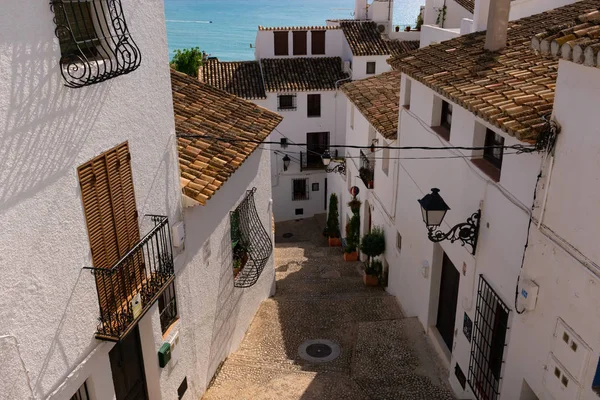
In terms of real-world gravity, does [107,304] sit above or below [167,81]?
below

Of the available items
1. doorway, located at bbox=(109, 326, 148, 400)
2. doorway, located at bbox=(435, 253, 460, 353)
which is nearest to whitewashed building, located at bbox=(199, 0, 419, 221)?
doorway, located at bbox=(435, 253, 460, 353)

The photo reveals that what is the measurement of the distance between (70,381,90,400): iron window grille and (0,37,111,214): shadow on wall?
2.66 meters

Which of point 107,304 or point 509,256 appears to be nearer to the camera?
point 107,304

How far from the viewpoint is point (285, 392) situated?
1013 centimetres

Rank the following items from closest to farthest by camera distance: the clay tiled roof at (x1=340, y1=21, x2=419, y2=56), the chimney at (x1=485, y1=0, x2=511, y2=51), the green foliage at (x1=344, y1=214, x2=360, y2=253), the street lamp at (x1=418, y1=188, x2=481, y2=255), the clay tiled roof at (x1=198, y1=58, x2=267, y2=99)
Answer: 1. the street lamp at (x1=418, y1=188, x2=481, y2=255)
2. the chimney at (x1=485, y1=0, x2=511, y2=51)
3. the green foliage at (x1=344, y1=214, x2=360, y2=253)
4. the clay tiled roof at (x1=340, y1=21, x2=419, y2=56)
5. the clay tiled roof at (x1=198, y1=58, x2=267, y2=99)

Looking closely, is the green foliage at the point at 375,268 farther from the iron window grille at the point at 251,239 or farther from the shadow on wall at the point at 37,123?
the shadow on wall at the point at 37,123

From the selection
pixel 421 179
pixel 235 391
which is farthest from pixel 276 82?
pixel 235 391

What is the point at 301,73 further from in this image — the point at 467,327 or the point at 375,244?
the point at 467,327

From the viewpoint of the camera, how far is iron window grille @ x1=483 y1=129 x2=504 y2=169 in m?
8.88

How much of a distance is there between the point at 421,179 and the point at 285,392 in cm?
547

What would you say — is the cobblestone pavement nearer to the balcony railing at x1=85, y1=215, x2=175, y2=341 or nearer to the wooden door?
the balcony railing at x1=85, y1=215, x2=175, y2=341

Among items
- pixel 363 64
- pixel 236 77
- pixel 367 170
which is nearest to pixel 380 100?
pixel 367 170

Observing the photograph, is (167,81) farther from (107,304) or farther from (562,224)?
(562,224)

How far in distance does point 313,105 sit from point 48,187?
86.8 feet
